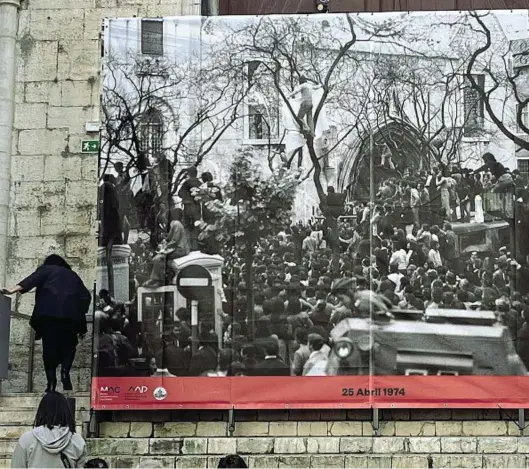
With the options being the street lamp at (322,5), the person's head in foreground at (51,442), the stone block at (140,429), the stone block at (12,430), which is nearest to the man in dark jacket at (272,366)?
the stone block at (140,429)

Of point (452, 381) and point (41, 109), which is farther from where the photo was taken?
point (41, 109)

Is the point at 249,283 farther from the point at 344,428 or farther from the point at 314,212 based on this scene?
the point at 344,428

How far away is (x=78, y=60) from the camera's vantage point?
1177 cm

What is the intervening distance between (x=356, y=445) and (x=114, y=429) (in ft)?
7.76

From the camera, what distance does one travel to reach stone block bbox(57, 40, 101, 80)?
38.5ft

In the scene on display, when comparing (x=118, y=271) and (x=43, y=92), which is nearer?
(x=118, y=271)

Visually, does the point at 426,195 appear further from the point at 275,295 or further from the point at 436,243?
the point at 275,295

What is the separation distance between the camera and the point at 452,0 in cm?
1198

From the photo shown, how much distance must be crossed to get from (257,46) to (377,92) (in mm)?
1260

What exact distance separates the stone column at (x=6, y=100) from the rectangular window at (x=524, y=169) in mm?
5334

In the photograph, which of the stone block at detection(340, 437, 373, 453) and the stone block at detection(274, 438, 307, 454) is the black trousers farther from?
the stone block at detection(340, 437, 373, 453)

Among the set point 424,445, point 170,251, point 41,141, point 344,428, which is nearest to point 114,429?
point 170,251

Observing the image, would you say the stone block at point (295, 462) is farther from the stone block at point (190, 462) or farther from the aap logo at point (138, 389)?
the aap logo at point (138, 389)

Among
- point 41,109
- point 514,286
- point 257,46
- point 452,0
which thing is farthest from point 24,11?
point 514,286
